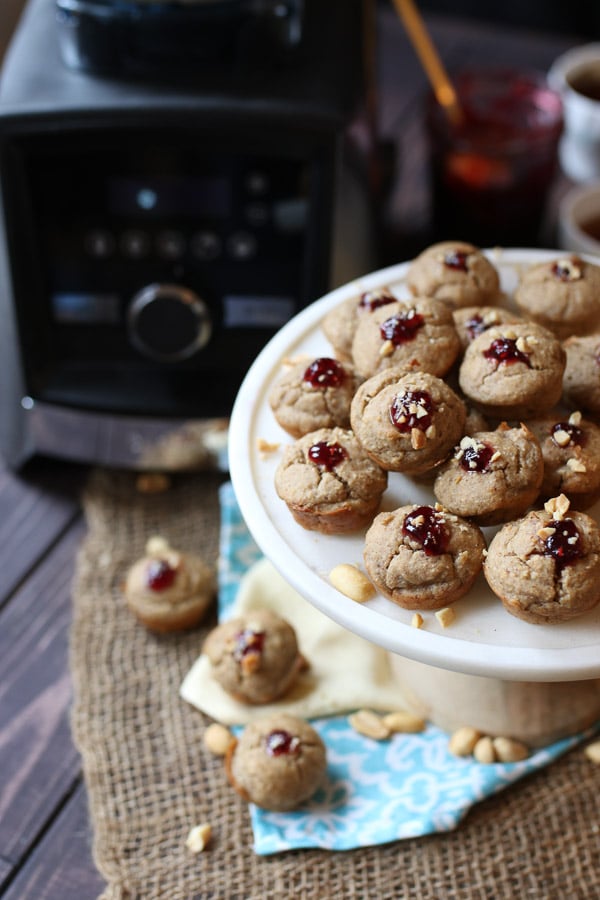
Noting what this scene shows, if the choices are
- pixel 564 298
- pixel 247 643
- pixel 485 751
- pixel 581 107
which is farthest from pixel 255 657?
pixel 581 107

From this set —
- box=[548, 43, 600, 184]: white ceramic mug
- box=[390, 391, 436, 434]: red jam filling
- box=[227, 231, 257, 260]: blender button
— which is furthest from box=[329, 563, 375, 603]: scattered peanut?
box=[548, 43, 600, 184]: white ceramic mug

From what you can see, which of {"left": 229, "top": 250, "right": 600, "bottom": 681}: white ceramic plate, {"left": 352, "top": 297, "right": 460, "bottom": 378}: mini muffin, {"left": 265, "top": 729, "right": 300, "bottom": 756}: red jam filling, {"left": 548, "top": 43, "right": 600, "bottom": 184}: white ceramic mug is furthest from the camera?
{"left": 548, "top": 43, "right": 600, "bottom": 184}: white ceramic mug

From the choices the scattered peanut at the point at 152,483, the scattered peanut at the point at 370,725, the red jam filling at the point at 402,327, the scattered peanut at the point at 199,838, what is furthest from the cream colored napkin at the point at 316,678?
the red jam filling at the point at 402,327

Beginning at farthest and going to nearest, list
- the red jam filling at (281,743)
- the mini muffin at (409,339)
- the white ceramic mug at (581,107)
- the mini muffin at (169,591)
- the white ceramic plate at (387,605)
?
the white ceramic mug at (581,107)
the mini muffin at (169,591)
the red jam filling at (281,743)
the mini muffin at (409,339)
the white ceramic plate at (387,605)

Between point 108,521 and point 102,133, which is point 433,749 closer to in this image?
point 108,521

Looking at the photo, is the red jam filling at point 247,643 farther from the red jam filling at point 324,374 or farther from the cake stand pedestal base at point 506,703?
the red jam filling at point 324,374

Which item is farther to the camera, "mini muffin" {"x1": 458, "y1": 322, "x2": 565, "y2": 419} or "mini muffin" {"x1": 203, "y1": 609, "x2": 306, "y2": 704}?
"mini muffin" {"x1": 203, "y1": 609, "x2": 306, "y2": 704}

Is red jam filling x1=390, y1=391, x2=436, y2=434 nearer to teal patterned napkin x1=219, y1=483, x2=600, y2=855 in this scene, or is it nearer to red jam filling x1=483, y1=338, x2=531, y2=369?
red jam filling x1=483, y1=338, x2=531, y2=369

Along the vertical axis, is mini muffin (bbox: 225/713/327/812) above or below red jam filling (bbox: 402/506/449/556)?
below
